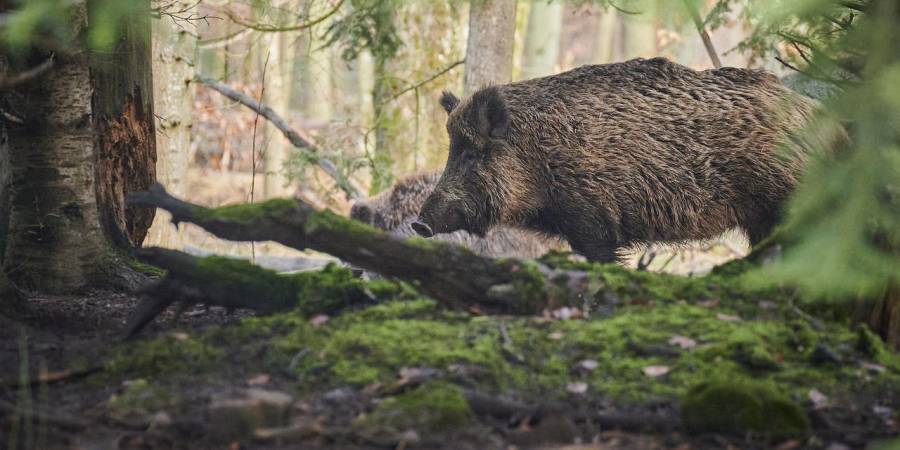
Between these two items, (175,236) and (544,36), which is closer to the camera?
(175,236)

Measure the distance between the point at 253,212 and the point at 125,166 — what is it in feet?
7.47

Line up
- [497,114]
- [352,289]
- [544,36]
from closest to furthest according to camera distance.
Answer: [352,289], [497,114], [544,36]

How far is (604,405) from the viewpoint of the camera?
4.22m

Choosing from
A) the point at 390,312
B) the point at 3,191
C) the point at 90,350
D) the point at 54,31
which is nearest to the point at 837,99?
the point at 390,312

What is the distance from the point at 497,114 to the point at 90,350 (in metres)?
3.93

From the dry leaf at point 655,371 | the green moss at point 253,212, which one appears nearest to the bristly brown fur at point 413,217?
the green moss at point 253,212

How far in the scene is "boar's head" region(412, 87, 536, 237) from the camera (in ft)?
25.4

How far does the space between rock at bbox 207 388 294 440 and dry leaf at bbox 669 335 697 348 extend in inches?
74.9

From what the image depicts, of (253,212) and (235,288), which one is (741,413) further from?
(235,288)

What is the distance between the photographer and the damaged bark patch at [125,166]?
6.56 metres

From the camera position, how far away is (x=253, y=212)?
16.0 feet

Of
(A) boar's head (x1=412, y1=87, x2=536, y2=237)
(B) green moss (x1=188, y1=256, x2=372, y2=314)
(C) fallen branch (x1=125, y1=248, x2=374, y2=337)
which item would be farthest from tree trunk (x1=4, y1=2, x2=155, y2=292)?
(A) boar's head (x1=412, y1=87, x2=536, y2=237)

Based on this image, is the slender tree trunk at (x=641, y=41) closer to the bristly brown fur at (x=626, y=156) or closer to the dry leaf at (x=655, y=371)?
the bristly brown fur at (x=626, y=156)

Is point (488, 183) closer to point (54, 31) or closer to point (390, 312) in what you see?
point (390, 312)
